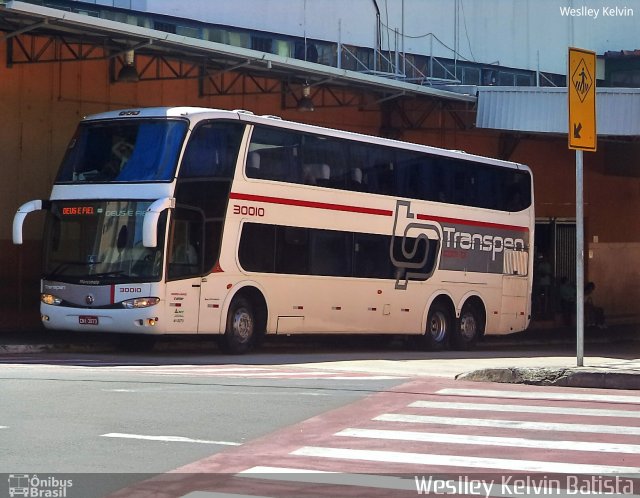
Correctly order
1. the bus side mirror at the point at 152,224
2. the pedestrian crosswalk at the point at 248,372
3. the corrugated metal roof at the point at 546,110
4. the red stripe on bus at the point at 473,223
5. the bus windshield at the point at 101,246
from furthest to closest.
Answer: the corrugated metal roof at the point at 546,110 → the red stripe on bus at the point at 473,223 → the bus windshield at the point at 101,246 → the bus side mirror at the point at 152,224 → the pedestrian crosswalk at the point at 248,372

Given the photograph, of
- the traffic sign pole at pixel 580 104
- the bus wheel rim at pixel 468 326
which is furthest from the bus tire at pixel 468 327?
the traffic sign pole at pixel 580 104

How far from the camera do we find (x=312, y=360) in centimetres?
2072

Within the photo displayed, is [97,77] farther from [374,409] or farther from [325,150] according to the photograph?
[374,409]

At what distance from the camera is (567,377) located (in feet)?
48.9

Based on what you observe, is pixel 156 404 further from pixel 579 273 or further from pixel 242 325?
pixel 242 325

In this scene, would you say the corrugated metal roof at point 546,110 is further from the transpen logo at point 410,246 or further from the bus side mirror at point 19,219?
the bus side mirror at point 19,219

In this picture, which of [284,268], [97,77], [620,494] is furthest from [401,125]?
[620,494]

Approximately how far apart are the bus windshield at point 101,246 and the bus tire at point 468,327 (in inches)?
385

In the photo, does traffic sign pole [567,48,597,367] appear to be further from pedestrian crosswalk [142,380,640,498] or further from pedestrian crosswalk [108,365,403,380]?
pedestrian crosswalk [142,380,640,498]

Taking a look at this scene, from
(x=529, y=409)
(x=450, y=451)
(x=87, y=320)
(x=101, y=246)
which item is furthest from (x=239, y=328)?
(x=450, y=451)

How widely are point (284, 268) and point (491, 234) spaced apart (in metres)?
7.72

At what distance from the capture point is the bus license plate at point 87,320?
20.3 m

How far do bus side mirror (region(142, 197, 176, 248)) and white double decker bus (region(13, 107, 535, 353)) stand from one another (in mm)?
25

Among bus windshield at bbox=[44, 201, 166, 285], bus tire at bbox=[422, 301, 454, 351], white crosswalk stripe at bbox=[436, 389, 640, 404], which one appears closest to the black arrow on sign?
white crosswalk stripe at bbox=[436, 389, 640, 404]
